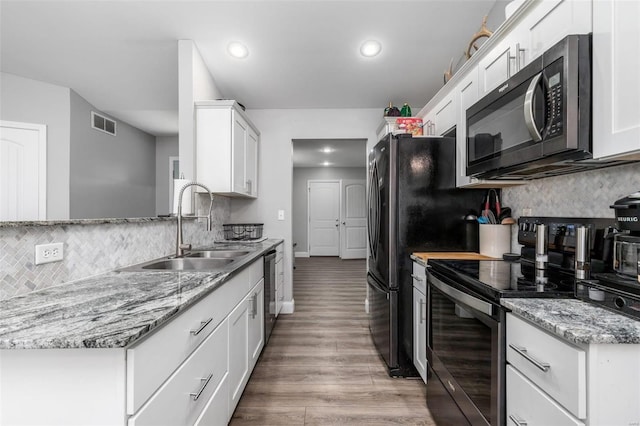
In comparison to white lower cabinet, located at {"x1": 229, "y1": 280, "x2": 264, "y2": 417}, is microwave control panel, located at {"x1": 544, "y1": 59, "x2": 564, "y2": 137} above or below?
above

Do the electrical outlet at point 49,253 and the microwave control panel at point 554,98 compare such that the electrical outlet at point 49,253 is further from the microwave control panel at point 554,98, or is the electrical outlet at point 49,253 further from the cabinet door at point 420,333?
the microwave control panel at point 554,98

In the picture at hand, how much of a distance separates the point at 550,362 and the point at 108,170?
357 cm

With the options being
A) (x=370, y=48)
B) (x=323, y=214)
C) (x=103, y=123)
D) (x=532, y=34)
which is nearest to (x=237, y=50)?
(x=370, y=48)

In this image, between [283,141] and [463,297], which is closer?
[463,297]

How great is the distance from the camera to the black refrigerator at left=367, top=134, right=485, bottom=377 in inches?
77.5

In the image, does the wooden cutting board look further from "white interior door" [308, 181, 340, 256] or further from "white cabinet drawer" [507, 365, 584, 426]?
"white interior door" [308, 181, 340, 256]

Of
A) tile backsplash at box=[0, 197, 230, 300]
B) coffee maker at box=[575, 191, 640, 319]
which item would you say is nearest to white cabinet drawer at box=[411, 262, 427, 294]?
coffee maker at box=[575, 191, 640, 319]

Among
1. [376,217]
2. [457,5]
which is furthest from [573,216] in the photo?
[457,5]

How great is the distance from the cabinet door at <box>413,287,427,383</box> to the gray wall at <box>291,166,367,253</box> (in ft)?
19.3

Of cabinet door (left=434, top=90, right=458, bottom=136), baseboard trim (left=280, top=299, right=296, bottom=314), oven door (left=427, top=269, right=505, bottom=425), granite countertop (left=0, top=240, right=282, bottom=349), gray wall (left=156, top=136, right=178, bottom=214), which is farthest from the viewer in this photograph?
gray wall (left=156, top=136, right=178, bottom=214)

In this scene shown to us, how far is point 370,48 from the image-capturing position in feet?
8.04

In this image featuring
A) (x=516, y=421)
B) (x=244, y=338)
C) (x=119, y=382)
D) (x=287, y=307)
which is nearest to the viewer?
(x=119, y=382)

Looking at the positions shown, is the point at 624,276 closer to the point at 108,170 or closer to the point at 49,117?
the point at 49,117

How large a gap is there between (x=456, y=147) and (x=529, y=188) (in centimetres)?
51
